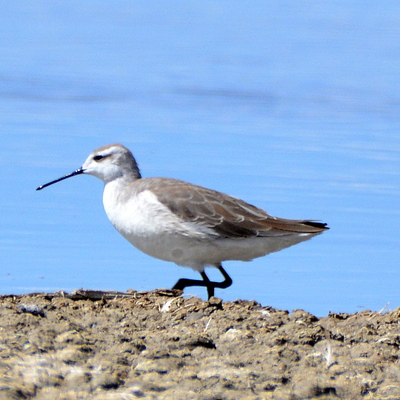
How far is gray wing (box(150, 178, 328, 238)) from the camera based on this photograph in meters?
7.80

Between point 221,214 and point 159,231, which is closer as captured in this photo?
point 159,231

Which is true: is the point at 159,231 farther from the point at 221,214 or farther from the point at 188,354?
the point at 188,354

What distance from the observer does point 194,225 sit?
305 inches

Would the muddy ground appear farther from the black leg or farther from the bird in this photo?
the black leg

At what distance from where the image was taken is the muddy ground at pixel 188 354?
15.2ft

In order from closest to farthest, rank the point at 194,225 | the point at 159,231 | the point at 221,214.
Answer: the point at 159,231 < the point at 194,225 < the point at 221,214

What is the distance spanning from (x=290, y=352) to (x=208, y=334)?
54 cm

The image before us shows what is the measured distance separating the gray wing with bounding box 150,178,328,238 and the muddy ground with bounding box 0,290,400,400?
1721 millimetres

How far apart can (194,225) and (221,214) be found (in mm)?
346

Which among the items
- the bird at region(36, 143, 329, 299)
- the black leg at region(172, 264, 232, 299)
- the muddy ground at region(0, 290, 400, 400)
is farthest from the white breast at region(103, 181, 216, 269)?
the muddy ground at region(0, 290, 400, 400)

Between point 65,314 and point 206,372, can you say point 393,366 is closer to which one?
point 206,372

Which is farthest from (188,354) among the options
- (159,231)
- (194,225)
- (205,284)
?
(205,284)

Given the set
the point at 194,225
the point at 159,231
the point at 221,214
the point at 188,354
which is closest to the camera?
the point at 188,354

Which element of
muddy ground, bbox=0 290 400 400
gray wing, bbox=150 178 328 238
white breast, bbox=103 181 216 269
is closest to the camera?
muddy ground, bbox=0 290 400 400
